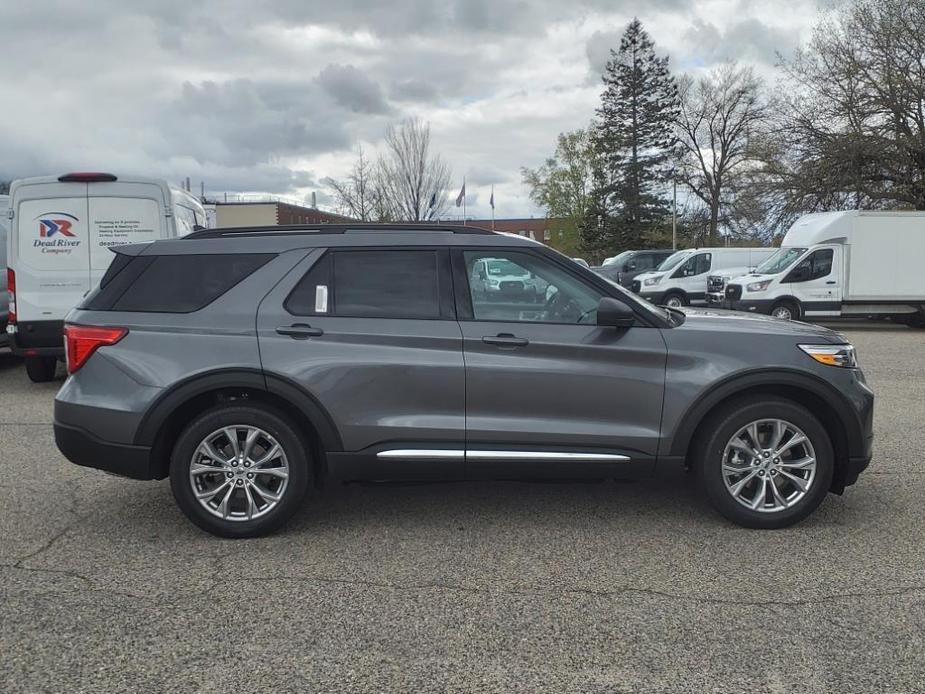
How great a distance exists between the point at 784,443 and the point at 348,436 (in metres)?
2.38

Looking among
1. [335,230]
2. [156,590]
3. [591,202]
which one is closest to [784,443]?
[335,230]

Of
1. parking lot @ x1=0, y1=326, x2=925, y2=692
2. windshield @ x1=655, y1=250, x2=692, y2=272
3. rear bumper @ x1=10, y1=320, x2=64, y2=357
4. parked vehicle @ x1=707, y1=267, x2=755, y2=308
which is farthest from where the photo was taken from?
windshield @ x1=655, y1=250, x2=692, y2=272

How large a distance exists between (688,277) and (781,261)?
3.96 metres

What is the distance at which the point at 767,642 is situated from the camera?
308cm

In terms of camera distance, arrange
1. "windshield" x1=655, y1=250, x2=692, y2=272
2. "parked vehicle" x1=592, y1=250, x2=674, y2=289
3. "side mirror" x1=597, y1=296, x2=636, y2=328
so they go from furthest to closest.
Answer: "parked vehicle" x1=592, y1=250, x2=674, y2=289
"windshield" x1=655, y1=250, x2=692, y2=272
"side mirror" x1=597, y1=296, x2=636, y2=328

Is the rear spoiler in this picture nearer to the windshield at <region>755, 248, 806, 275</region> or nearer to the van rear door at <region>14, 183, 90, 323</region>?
the van rear door at <region>14, 183, 90, 323</region>

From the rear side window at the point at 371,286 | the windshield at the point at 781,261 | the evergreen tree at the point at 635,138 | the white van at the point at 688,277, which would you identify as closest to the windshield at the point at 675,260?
the white van at the point at 688,277

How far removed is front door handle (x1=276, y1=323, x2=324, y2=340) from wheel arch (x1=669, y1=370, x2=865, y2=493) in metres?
2.02

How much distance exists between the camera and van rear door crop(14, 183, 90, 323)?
9016mm

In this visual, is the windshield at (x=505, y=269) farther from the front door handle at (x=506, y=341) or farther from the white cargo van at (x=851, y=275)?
the white cargo van at (x=851, y=275)

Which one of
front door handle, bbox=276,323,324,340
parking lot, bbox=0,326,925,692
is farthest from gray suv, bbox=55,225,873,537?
parking lot, bbox=0,326,925,692

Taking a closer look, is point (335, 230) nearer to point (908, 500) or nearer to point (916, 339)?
point (908, 500)

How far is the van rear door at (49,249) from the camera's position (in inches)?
355

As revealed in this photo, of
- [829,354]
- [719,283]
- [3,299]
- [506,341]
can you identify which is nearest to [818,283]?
[719,283]
